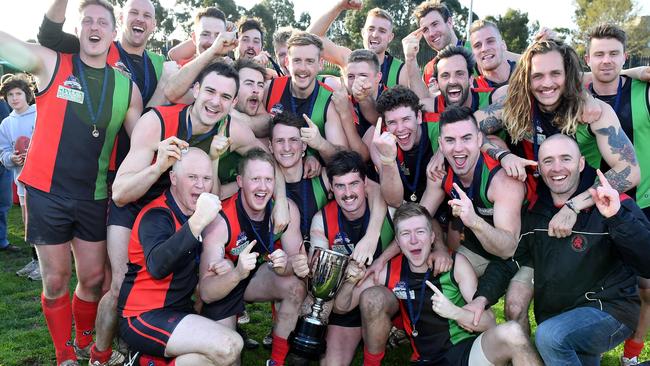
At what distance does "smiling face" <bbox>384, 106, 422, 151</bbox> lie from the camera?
4773 mm

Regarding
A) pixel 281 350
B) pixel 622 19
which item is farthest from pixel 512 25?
pixel 281 350

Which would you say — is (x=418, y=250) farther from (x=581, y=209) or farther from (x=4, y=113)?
(x=4, y=113)

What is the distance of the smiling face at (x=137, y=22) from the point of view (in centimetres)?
503

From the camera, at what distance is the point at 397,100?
4766 mm

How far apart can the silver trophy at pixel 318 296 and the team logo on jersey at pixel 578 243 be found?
164 cm

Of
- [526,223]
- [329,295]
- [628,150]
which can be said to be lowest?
[329,295]

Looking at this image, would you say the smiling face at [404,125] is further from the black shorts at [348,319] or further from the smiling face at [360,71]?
the black shorts at [348,319]

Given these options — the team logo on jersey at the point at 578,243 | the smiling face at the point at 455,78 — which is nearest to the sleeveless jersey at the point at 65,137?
the smiling face at the point at 455,78

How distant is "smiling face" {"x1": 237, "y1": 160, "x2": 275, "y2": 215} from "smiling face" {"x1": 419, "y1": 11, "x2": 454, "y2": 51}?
11.4 ft

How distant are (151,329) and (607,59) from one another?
4.20 meters

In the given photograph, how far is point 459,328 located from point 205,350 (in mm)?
1842

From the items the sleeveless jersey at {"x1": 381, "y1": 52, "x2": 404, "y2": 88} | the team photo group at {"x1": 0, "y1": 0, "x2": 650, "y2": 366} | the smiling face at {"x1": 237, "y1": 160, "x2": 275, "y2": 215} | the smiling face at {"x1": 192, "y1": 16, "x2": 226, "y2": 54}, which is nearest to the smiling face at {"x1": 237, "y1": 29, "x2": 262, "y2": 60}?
the smiling face at {"x1": 192, "y1": 16, "x2": 226, "y2": 54}

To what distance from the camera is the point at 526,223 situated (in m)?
4.18

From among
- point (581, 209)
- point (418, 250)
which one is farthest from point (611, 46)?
point (418, 250)
